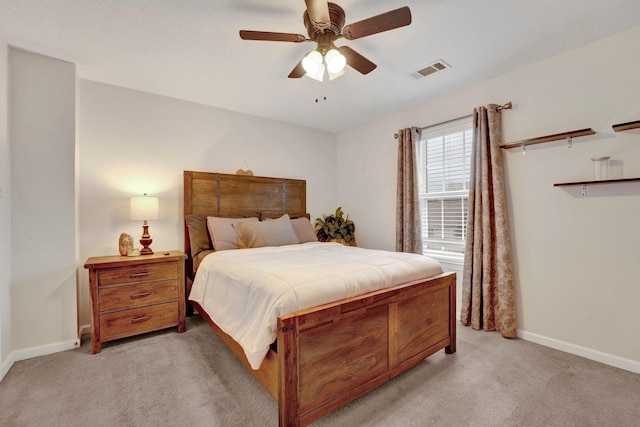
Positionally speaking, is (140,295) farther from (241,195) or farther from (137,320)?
(241,195)

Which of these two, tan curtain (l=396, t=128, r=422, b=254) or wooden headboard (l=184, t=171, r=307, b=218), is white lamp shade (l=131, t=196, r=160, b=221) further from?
tan curtain (l=396, t=128, r=422, b=254)

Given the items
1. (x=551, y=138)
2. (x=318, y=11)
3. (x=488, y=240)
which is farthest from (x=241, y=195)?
(x=551, y=138)

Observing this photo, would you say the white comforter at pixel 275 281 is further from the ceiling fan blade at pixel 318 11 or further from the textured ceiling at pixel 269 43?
the textured ceiling at pixel 269 43

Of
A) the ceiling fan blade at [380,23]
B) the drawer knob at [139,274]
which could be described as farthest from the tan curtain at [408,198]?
the drawer knob at [139,274]

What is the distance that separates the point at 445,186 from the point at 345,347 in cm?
251

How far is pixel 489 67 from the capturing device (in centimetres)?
266

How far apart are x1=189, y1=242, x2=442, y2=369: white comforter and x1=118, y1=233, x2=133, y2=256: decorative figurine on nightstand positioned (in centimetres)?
78

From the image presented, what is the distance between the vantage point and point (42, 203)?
2.39 metres

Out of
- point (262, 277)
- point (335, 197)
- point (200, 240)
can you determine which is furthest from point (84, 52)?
point (335, 197)

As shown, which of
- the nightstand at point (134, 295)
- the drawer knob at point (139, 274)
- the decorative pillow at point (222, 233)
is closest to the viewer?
the nightstand at point (134, 295)

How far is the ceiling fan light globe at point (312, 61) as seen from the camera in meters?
1.89

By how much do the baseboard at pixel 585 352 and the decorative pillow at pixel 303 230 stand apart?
2.41m

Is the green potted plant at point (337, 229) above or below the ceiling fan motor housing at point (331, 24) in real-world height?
below

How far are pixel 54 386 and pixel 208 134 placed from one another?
2.78 metres
